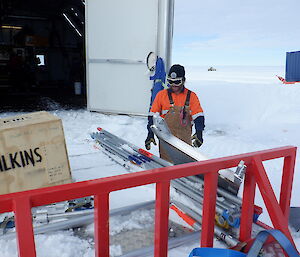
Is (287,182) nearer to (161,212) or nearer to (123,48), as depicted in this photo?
(161,212)

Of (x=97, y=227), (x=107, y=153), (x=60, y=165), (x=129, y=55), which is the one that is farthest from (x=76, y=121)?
(x=97, y=227)

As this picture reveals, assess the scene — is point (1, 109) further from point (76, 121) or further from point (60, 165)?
point (60, 165)

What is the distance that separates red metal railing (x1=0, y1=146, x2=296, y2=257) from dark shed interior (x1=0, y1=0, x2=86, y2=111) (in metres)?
11.7

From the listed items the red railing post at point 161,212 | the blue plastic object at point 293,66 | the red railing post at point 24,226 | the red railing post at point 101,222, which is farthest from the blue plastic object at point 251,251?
the blue plastic object at point 293,66

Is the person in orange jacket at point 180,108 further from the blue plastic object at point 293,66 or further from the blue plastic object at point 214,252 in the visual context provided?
the blue plastic object at point 293,66

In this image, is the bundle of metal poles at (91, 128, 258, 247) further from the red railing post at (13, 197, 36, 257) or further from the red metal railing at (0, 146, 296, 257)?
the red railing post at (13, 197, 36, 257)

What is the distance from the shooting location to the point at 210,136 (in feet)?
23.3

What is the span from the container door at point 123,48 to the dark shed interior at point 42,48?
179 inches

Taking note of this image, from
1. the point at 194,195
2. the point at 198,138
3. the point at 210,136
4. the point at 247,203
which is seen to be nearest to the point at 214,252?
the point at 247,203

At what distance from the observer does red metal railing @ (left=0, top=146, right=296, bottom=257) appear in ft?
4.79

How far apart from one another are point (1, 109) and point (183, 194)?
8.42 metres

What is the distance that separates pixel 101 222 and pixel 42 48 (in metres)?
16.9

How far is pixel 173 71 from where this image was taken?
378 cm

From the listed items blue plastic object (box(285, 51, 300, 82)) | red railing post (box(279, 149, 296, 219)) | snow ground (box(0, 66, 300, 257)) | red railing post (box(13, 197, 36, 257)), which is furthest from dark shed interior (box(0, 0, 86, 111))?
red railing post (box(13, 197, 36, 257))
